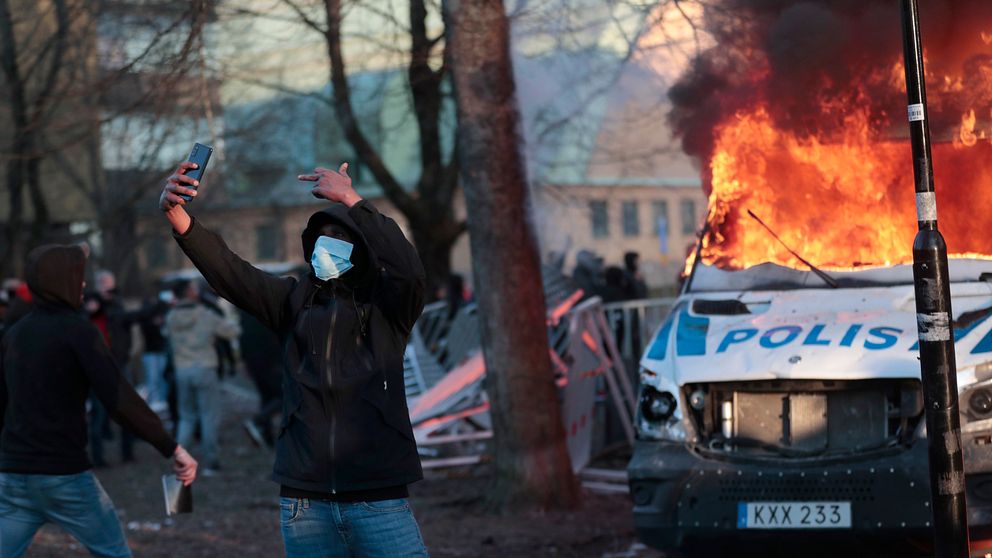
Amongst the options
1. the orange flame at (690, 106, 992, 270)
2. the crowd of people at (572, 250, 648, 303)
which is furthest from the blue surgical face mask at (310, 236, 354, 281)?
the crowd of people at (572, 250, 648, 303)

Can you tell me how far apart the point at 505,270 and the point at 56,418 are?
445 centimetres

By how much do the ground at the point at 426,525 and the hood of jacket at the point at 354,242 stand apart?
4454 mm

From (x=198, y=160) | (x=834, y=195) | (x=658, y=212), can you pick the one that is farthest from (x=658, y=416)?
(x=658, y=212)

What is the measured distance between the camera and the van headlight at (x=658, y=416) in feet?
22.2

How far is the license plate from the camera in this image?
245 inches

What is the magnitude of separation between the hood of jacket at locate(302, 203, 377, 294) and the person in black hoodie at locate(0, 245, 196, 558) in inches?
64.9

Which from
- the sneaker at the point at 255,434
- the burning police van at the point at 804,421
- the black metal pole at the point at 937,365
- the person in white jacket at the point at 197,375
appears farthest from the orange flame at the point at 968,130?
the sneaker at the point at 255,434

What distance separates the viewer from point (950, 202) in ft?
25.2

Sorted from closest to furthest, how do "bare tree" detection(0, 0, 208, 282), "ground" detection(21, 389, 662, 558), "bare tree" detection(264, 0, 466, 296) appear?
"ground" detection(21, 389, 662, 558) → "bare tree" detection(0, 0, 208, 282) → "bare tree" detection(264, 0, 466, 296)

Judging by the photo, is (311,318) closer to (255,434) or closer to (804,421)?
(804,421)

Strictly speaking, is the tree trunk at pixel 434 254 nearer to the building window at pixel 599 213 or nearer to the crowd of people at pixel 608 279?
the building window at pixel 599 213

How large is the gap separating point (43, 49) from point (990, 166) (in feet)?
33.3

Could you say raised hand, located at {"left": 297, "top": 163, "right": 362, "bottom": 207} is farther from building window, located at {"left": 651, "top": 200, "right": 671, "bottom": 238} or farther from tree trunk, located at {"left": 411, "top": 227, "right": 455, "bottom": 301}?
building window, located at {"left": 651, "top": 200, "right": 671, "bottom": 238}

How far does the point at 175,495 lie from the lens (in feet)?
17.3
